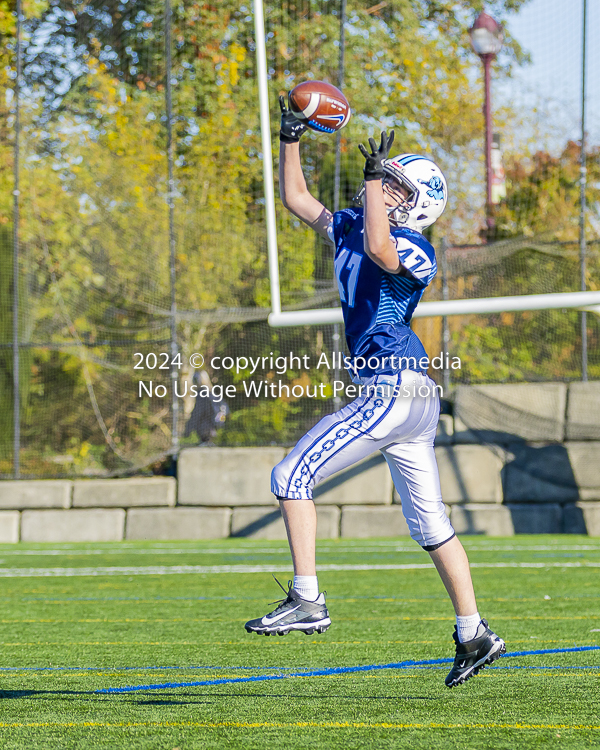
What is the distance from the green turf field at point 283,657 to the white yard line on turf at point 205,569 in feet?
0.06

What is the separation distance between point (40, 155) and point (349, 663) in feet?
32.9

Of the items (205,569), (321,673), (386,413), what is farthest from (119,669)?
(205,569)

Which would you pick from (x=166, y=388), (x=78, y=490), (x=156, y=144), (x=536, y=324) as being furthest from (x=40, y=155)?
(x=536, y=324)

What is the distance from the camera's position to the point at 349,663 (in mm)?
4016

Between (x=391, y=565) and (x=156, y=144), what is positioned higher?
(x=156, y=144)

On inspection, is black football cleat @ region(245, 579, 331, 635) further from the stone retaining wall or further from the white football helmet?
the stone retaining wall

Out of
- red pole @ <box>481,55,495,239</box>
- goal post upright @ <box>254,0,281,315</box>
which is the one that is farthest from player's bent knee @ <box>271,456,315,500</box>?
red pole @ <box>481,55,495,239</box>

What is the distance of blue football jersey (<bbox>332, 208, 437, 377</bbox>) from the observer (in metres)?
3.27

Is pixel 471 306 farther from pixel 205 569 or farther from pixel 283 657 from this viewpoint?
pixel 205 569

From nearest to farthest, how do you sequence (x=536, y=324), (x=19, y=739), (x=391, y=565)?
(x=19, y=739) → (x=391, y=565) → (x=536, y=324)

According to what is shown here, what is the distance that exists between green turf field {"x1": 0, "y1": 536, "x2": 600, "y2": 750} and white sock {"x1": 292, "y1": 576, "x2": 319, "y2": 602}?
36cm

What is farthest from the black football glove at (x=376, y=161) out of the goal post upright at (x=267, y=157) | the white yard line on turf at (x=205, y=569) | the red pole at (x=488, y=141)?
the red pole at (x=488, y=141)

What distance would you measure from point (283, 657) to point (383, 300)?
1752 mm

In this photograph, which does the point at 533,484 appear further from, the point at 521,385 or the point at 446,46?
the point at 446,46
